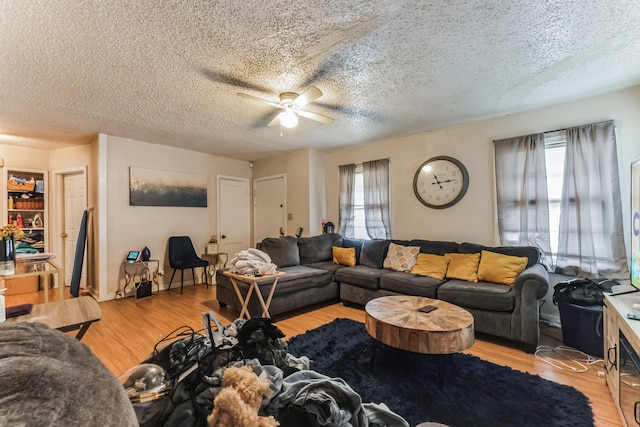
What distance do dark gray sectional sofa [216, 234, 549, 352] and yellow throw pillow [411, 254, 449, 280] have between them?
0.37 feet

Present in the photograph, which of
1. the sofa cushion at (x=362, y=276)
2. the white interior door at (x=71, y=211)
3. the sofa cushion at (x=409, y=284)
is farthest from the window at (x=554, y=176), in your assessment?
the white interior door at (x=71, y=211)

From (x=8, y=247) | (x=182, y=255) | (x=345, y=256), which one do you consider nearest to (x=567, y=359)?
(x=345, y=256)

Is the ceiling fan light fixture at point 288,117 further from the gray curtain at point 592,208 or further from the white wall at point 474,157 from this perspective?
the gray curtain at point 592,208

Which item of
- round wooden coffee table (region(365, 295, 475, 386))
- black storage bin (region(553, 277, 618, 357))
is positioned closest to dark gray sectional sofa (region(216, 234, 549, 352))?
black storage bin (region(553, 277, 618, 357))

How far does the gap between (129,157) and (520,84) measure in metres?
5.20

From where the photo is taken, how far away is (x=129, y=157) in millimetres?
4441

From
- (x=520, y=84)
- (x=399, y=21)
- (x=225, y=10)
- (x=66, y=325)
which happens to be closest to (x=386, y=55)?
(x=399, y=21)

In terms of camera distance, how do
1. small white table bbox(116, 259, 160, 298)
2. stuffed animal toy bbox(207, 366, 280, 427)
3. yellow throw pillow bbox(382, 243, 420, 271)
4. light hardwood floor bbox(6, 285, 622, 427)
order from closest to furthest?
1. stuffed animal toy bbox(207, 366, 280, 427)
2. light hardwood floor bbox(6, 285, 622, 427)
3. yellow throw pillow bbox(382, 243, 420, 271)
4. small white table bbox(116, 259, 160, 298)

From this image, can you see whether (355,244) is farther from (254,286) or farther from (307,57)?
(307,57)

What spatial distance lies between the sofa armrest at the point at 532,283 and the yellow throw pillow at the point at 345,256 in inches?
81.5

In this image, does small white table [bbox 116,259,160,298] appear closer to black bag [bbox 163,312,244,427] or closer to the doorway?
the doorway

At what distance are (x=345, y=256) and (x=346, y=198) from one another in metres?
1.18

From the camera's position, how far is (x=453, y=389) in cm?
197

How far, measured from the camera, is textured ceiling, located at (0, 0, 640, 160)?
169cm
